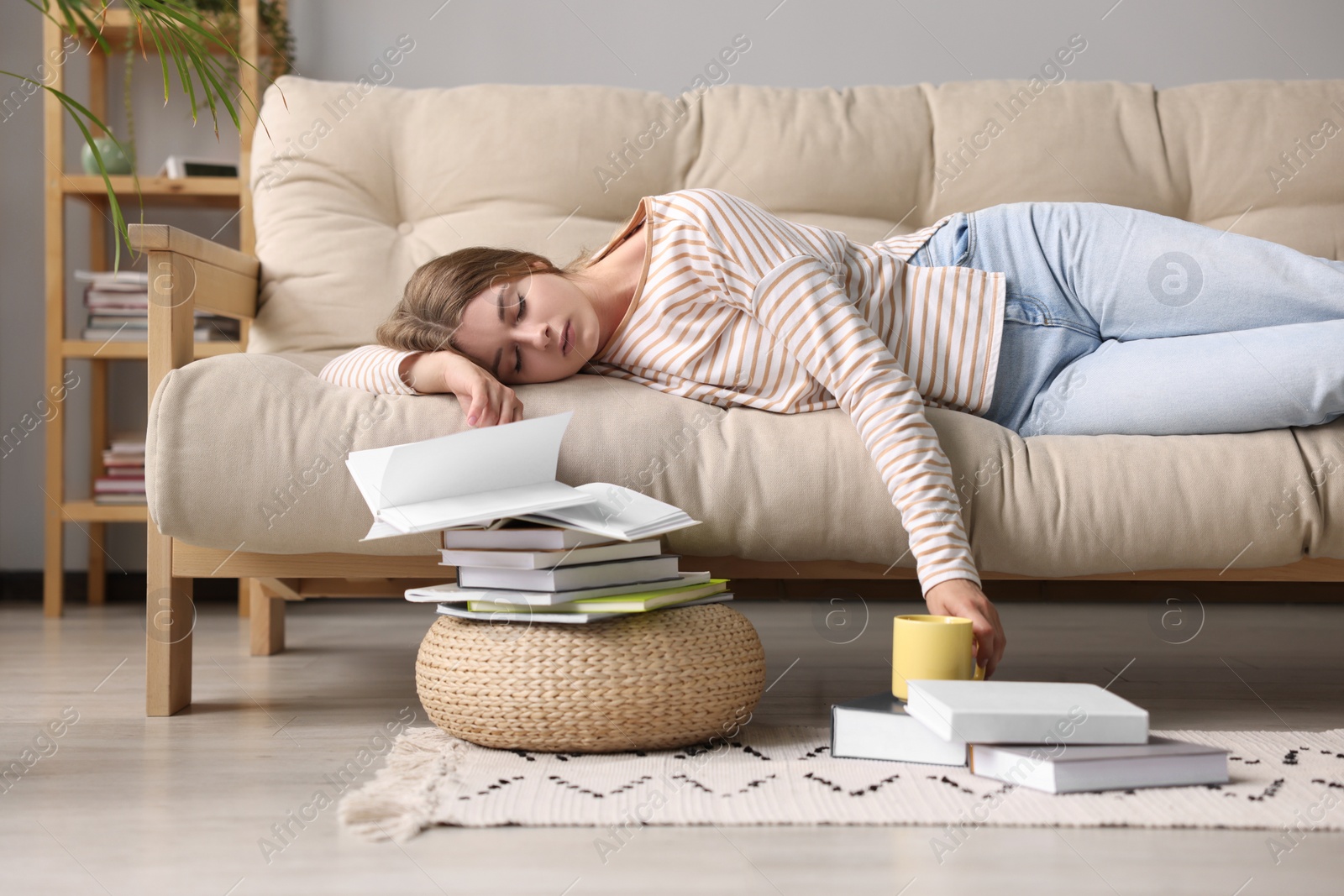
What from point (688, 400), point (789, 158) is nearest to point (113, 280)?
point (789, 158)

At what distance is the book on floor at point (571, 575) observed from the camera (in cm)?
101

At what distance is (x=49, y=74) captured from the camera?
7.32ft

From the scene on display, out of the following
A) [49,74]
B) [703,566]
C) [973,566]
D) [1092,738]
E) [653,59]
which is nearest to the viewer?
[1092,738]

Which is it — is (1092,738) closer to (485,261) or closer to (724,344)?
(724,344)

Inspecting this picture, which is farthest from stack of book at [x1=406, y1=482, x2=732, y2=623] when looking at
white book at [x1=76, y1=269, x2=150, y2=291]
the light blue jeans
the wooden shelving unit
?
white book at [x1=76, y1=269, x2=150, y2=291]

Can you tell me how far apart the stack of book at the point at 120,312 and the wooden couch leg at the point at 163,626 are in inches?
44.0

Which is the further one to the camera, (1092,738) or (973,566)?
(973,566)

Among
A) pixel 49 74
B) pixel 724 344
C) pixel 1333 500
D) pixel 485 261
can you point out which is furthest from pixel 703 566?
pixel 49 74

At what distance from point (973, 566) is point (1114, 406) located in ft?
0.99

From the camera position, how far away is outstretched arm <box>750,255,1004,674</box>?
106 centimetres

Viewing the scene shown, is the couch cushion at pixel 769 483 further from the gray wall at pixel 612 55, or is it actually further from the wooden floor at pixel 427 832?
the gray wall at pixel 612 55

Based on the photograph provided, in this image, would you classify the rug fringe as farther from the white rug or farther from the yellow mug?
the yellow mug

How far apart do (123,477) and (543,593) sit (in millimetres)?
1595

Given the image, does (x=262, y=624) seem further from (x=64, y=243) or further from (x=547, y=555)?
(x=64, y=243)
